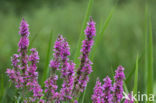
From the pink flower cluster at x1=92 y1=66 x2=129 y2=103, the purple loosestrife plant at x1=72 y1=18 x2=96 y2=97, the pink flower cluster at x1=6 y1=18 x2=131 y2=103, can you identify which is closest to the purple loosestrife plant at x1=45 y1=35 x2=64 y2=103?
the pink flower cluster at x1=6 y1=18 x2=131 y2=103

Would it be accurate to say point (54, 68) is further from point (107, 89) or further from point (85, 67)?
point (107, 89)

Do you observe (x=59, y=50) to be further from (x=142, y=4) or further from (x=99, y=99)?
(x=142, y=4)

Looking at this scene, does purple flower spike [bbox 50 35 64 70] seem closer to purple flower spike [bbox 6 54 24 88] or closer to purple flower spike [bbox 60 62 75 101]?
purple flower spike [bbox 60 62 75 101]

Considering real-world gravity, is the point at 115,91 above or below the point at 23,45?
below

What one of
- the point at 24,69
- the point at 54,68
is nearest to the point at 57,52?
the point at 54,68

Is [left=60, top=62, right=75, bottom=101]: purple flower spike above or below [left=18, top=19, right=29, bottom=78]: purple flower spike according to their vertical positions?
below

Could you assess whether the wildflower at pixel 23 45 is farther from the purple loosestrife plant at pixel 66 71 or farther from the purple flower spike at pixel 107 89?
the purple flower spike at pixel 107 89

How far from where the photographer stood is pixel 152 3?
11859 millimetres

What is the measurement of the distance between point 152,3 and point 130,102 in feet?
35.7

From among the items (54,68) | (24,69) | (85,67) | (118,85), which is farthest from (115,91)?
(24,69)

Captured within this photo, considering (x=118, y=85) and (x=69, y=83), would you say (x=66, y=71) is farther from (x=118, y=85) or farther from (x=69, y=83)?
(x=118, y=85)

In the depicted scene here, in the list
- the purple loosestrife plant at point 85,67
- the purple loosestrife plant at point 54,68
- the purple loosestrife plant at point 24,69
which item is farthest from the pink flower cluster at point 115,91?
the purple loosestrife plant at point 24,69

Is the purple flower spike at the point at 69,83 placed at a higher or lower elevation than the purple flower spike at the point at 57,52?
lower

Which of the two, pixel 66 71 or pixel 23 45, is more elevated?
pixel 23 45
